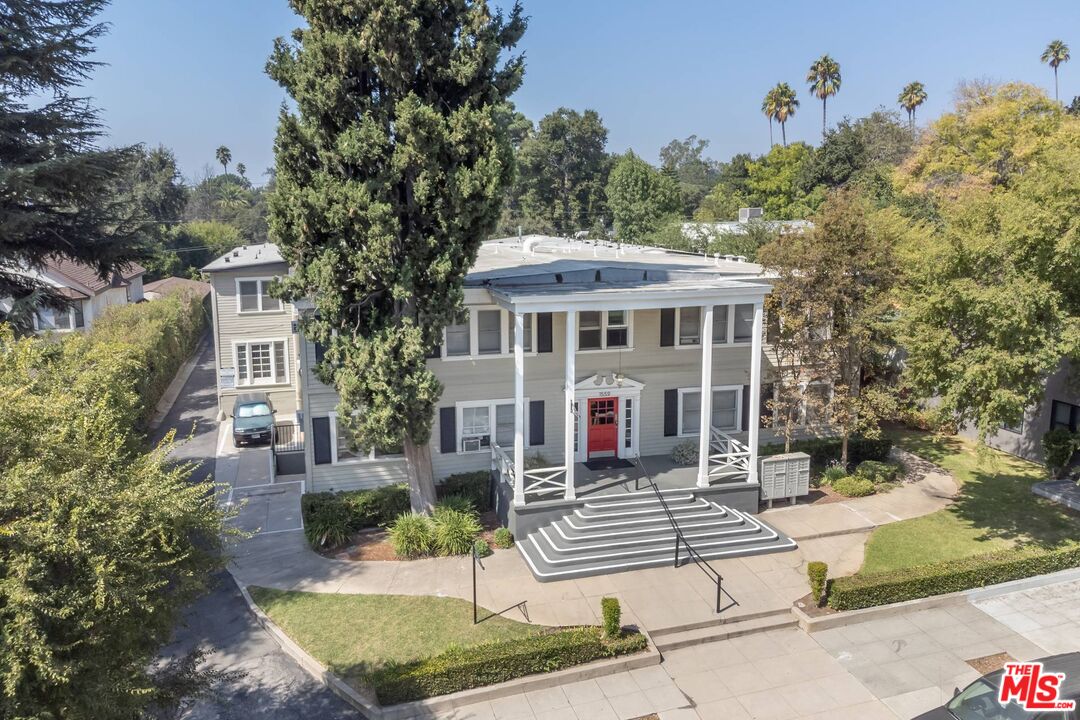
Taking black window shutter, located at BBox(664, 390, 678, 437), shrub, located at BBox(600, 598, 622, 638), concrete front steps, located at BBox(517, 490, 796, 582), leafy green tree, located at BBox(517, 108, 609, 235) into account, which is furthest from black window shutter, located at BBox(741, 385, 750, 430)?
leafy green tree, located at BBox(517, 108, 609, 235)

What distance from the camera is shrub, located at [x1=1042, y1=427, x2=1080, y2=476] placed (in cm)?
2008

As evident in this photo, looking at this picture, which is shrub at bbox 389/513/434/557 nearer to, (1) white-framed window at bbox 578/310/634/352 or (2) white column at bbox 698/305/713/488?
(2) white column at bbox 698/305/713/488

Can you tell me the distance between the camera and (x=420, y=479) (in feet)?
58.2

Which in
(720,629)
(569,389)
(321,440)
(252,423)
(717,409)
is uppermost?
(569,389)

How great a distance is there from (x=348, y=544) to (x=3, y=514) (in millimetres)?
10973

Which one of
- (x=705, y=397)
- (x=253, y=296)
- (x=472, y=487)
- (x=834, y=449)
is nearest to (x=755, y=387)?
(x=705, y=397)

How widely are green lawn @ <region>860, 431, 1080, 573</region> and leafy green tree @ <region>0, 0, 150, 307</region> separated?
1874 centimetres

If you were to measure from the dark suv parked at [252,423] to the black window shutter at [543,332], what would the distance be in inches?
438

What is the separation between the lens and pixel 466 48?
1517cm

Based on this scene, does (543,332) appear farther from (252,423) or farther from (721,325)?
(252,423)

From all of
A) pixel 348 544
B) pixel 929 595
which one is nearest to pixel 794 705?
pixel 929 595

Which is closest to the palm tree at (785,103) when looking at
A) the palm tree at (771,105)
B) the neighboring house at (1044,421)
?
the palm tree at (771,105)

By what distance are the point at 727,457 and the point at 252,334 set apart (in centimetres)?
1872

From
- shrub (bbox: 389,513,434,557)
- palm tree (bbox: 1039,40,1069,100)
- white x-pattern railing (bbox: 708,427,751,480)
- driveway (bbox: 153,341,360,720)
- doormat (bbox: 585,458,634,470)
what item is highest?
palm tree (bbox: 1039,40,1069,100)
